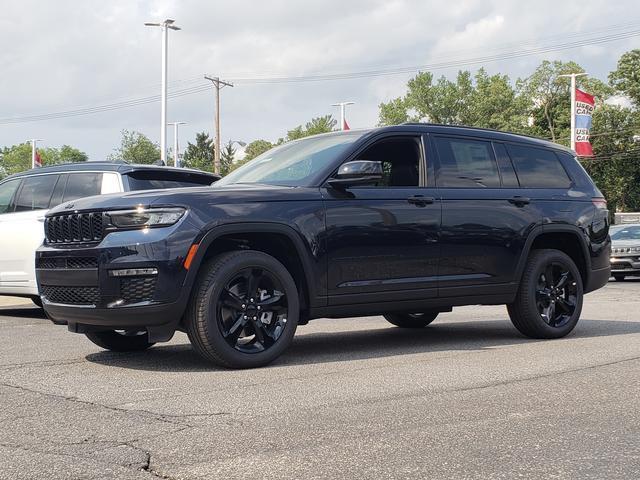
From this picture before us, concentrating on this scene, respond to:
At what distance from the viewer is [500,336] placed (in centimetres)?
848

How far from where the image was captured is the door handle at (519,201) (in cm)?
782

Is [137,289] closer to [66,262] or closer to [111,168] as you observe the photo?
[66,262]

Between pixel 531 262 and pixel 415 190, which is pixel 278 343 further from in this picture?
pixel 531 262

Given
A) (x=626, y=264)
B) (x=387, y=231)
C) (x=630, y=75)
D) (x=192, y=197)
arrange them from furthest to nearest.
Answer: (x=630, y=75)
(x=626, y=264)
(x=387, y=231)
(x=192, y=197)

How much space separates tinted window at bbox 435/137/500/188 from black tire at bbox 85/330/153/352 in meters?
2.80

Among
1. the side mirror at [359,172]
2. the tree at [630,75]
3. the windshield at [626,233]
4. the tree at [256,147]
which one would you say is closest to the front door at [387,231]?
the side mirror at [359,172]

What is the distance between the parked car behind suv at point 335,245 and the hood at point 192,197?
1 centimetres

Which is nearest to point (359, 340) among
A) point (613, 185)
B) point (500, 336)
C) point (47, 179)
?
point (500, 336)

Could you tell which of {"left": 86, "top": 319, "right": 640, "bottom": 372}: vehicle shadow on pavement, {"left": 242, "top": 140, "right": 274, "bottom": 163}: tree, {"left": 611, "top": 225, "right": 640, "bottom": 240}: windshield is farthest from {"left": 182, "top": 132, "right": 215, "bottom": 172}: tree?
{"left": 86, "top": 319, "right": 640, "bottom": 372}: vehicle shadow on pavement

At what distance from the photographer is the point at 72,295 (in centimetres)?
616

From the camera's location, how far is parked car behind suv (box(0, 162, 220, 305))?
31.1 feet

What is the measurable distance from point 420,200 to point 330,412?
278 cm

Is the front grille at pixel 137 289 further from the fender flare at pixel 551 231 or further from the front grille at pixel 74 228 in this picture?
the fender flare at pixel 551 231

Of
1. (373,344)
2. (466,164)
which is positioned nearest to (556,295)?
(466,164)
